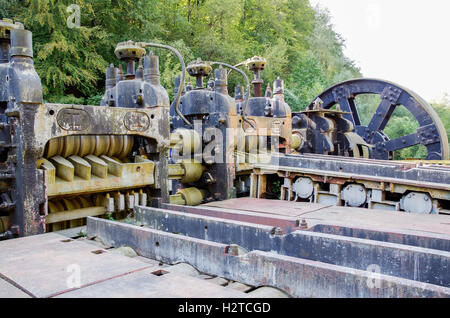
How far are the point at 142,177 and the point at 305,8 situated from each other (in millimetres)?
35727

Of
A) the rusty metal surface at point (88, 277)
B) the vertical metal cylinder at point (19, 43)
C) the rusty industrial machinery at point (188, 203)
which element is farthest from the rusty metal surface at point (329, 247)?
the vertical metal cylinder at point (19, 43)

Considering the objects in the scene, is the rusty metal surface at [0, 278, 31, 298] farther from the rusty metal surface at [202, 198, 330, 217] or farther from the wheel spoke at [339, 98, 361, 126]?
the wheel spoke at [339, 98, 361, 126]

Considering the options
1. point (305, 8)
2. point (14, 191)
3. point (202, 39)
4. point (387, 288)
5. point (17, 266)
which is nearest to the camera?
point (387, 288)

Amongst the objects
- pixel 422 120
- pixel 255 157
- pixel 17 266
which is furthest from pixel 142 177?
pixel 422 120

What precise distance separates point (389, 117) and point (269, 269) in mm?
9250

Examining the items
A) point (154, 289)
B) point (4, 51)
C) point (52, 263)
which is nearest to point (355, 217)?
point (154, 289)

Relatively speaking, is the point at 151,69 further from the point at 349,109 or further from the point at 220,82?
the point at 349,109

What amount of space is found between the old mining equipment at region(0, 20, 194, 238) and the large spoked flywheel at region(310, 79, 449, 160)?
283 inches

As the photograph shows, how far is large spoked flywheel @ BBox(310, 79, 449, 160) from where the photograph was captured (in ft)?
29.8

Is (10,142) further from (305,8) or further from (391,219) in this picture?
(305,8)

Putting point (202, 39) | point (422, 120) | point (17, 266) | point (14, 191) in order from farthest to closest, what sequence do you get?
point (202, 39), point (422, 120), point (14, 191), point (17, 266)

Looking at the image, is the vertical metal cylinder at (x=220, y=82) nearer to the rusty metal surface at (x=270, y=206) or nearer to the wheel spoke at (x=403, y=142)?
the rusty metal surface at (x=270, y=206)

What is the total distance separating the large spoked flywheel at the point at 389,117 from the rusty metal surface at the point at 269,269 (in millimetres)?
8163
